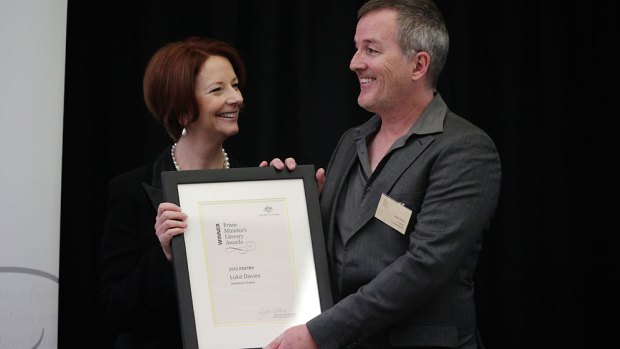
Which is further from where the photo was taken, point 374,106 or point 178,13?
point 178,13

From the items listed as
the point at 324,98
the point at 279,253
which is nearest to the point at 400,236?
the point at 279,253

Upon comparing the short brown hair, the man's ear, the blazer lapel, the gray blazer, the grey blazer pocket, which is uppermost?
the short brown hair

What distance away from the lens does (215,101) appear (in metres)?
2.84

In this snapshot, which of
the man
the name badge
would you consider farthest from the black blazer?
the name badge

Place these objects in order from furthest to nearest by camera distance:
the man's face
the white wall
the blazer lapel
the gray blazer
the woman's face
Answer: the white wall < the woman's face < the blazer lapel < the man's face < the gray blazer

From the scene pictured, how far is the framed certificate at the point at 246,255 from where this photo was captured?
251 cm

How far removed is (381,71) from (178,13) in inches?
60.2

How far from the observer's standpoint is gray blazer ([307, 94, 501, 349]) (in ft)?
7.87

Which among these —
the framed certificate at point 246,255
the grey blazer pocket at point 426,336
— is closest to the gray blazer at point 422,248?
the grey blazer pocket at point 426,336

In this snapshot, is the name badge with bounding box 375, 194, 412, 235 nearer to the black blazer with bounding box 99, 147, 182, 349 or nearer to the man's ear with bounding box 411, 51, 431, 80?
the man's ear with bounding box 411, 51, 431, 80

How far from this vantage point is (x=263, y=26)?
3.90 m

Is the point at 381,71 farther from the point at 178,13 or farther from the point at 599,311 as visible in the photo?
the point at 599,311

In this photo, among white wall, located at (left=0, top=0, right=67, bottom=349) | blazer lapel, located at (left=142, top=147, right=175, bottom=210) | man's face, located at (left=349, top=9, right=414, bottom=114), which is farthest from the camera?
white wall, located at (left=0, top=0, right=67, bottom=349)

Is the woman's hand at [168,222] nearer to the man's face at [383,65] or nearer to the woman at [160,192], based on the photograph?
the woman at [160,192]
